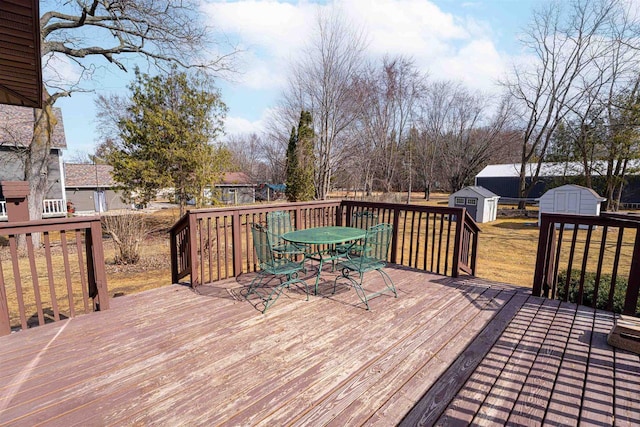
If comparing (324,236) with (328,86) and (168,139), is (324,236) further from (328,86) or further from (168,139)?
(328,86)

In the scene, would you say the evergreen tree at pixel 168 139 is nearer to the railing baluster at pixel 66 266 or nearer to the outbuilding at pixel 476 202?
the railing baluster at pixel 66 266

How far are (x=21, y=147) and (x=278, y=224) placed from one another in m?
13.8

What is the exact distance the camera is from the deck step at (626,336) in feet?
7.41

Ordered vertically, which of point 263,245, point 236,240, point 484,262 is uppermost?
point 263,245

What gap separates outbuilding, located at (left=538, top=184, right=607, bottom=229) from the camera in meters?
12.0

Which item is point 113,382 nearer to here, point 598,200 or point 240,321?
point 240,321

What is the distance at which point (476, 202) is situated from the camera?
48.9 ft

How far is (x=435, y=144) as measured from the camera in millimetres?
21250

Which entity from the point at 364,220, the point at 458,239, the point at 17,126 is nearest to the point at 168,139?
the point at 17,126

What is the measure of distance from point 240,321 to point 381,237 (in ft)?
5.79

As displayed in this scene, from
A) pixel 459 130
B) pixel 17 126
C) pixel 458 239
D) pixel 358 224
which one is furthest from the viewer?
pixel 459 130

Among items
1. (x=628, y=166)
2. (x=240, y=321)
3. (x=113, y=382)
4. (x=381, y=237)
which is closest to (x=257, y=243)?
(x=240, y=321)

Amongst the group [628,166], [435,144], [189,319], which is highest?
[435,144]

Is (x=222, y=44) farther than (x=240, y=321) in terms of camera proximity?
Yes
